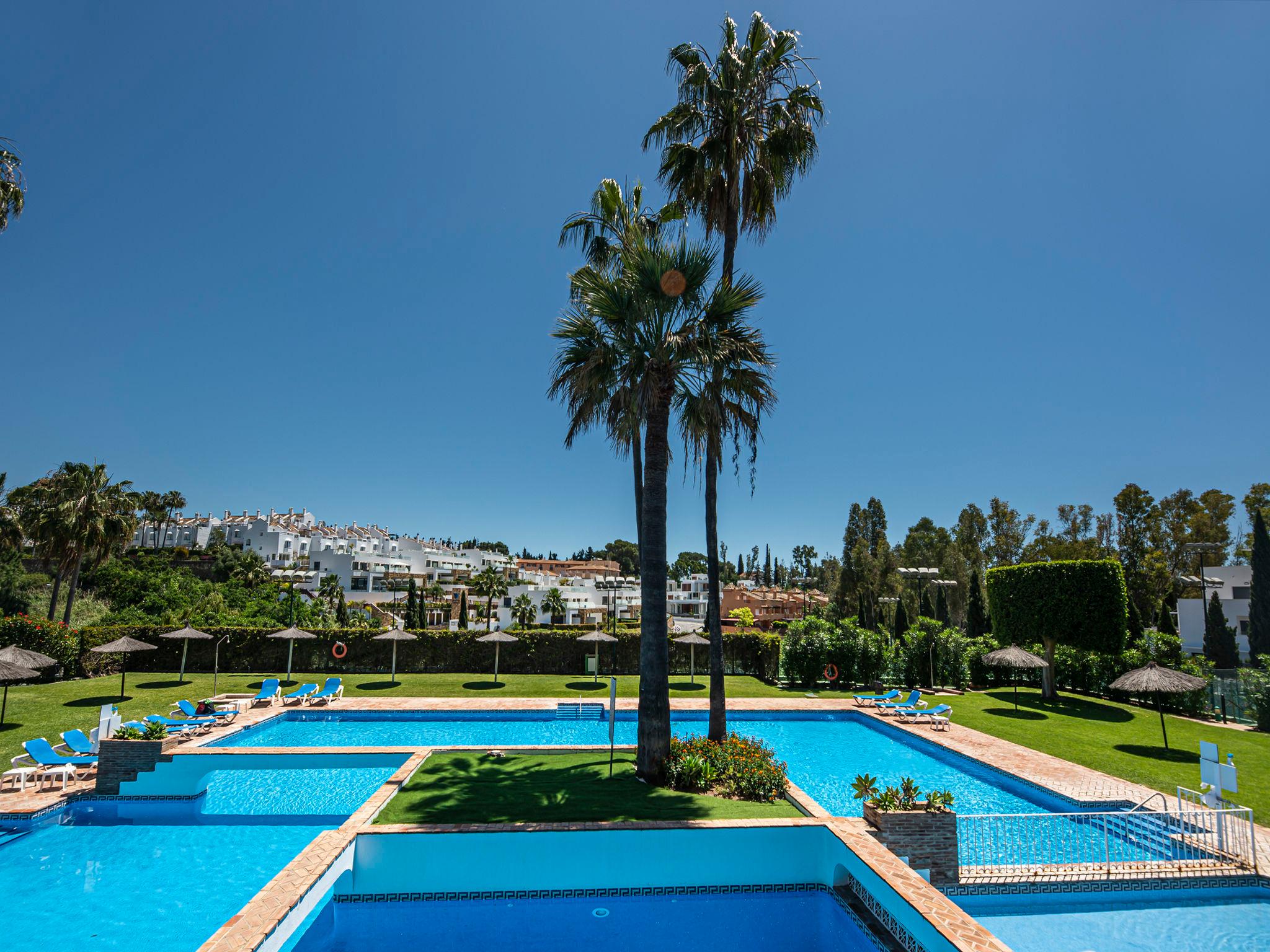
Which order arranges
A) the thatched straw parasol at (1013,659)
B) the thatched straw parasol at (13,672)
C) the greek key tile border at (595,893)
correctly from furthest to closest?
the thatched straw parasol at (1013,659) < the thatched straw parasol at (13,672) < the greek key tile border at (595,893)

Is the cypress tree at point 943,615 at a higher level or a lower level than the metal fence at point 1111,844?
higher

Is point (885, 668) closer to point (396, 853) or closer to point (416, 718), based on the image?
point (416, 718)

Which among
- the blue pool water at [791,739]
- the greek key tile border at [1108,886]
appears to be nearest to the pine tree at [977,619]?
the blue pool water at [791,739]

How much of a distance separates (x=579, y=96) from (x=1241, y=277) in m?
21.5

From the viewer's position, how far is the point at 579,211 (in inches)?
547

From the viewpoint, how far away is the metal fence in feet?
28.1

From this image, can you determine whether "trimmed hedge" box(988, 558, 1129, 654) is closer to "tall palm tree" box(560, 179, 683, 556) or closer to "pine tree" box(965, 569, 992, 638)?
"pine tree" box(965, 569, 992, 638)

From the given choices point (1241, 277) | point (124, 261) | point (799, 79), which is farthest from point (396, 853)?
point (1241, 277)

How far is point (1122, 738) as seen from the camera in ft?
53.9

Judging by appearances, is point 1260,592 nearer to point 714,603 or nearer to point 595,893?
point 714,603

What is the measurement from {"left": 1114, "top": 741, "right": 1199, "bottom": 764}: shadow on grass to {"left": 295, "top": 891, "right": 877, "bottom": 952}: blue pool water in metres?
11.7

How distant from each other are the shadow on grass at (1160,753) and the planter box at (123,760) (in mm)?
21087

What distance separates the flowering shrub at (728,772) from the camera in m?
10.2

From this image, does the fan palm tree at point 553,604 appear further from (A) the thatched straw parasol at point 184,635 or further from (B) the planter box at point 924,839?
(B) the planter box at point 924,839
